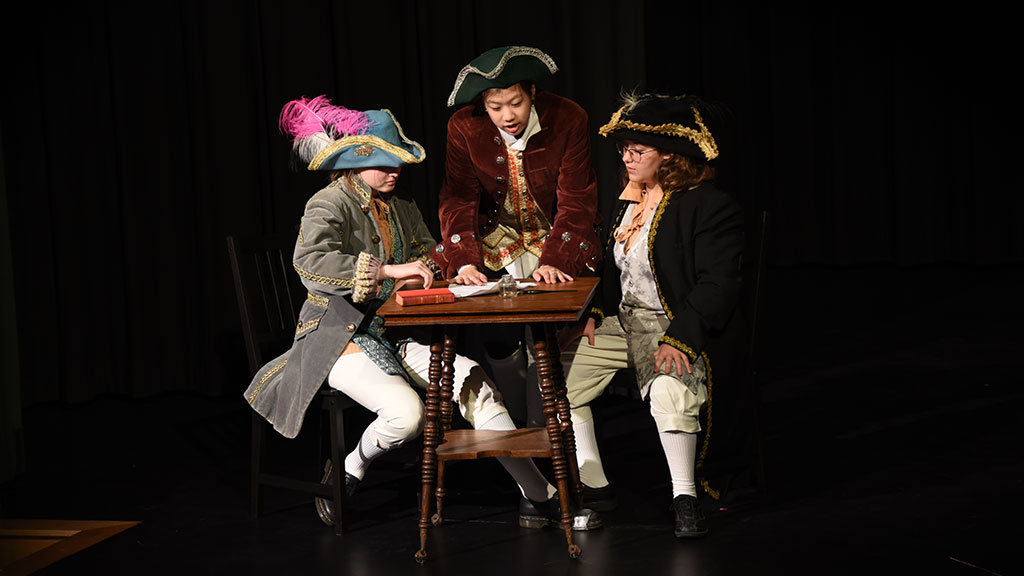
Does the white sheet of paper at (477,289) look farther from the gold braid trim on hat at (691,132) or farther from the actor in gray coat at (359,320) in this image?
the gold braid trim on hat at (691,132)

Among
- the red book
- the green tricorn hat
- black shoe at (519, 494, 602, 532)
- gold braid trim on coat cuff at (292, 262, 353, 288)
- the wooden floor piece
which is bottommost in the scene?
the wooden floor piece

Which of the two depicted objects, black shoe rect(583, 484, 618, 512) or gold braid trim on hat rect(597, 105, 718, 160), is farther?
black shoe rect(583, 484, 618, 512)

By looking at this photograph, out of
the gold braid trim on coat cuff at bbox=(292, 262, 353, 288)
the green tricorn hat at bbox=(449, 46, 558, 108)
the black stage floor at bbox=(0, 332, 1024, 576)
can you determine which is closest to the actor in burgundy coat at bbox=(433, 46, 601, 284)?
the green tricorn hat at bbox=(449, 46, 558, 108)

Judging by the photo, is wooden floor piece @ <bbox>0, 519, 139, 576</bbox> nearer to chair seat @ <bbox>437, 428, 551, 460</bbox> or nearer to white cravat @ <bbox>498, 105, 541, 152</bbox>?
chair seat @ <bbox>437, 428, 551, 460</bbox>

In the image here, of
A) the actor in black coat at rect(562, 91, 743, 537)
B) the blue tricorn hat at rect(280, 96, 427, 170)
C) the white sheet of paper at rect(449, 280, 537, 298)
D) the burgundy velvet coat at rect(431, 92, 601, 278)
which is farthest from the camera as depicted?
the burgundy velvet coat at rect(431, 92, 601, 278)

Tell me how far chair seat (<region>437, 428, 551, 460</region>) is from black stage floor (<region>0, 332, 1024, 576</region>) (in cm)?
30

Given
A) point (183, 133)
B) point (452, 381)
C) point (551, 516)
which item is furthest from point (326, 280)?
point (183, 133)

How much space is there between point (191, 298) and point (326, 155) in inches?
86.9

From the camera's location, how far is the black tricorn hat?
3.43 m

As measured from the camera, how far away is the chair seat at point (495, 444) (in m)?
3.11

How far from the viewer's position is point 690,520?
10.7 ft

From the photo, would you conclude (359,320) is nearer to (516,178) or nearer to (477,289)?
(477,289)

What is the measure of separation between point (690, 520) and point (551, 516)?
1.38 feet

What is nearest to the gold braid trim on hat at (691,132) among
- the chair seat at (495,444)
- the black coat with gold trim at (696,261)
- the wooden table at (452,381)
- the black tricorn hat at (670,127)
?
the black tricorn hat at (670,127)
